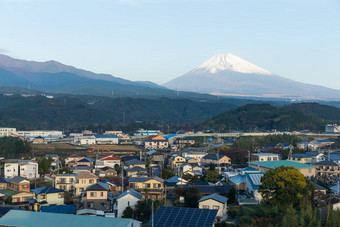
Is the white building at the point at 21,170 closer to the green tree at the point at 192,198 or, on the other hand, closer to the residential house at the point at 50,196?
the residential house at the point at 50,196

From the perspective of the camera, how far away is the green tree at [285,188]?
975cm

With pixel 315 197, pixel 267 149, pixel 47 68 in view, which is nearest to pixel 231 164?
pixel 267 149

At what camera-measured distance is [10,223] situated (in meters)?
8.51

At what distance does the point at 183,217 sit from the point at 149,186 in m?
4.60

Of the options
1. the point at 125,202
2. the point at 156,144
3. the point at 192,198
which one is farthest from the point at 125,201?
the point at 156,144

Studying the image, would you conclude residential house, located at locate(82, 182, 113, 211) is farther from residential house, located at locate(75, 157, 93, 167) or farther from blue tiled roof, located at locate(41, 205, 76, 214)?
residential house, located at locate(75, 157, 93, 167)

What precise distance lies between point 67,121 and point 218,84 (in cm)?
8739

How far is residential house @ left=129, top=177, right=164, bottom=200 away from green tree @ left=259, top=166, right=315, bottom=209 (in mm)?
3037

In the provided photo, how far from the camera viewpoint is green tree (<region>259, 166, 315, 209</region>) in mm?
9750

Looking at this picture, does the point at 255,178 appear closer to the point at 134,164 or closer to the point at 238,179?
the point at 238,179

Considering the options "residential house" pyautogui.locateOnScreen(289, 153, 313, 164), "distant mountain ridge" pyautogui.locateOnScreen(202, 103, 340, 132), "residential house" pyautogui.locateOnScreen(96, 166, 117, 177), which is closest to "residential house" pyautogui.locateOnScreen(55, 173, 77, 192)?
"residential house" pyautogui.locateOnScreen(96, 166, 117, 177)

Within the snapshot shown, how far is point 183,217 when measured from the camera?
848 centimetres

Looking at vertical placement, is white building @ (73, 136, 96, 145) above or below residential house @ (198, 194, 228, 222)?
below

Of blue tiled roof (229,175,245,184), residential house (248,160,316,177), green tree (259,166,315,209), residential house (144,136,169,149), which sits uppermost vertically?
green tree (259,166,315,209)
